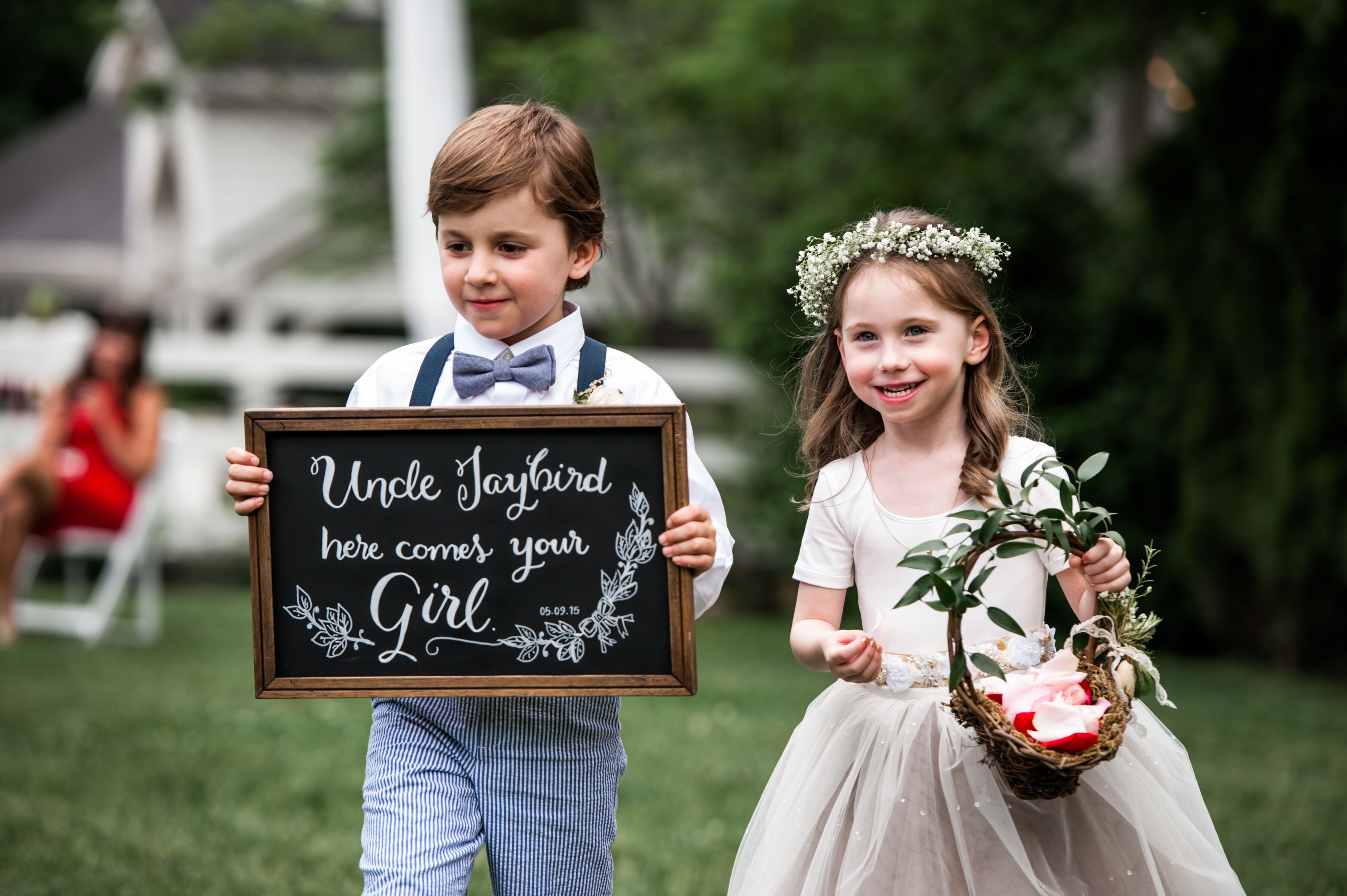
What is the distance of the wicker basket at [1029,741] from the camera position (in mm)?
2102

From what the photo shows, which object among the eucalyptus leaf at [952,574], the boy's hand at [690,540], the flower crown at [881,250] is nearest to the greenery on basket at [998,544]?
the eucalyptus leaf at [952,574]

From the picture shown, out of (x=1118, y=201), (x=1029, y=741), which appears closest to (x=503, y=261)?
(x=1029, y=741)

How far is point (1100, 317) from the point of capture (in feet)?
30.5

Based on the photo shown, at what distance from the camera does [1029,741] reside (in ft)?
6.95

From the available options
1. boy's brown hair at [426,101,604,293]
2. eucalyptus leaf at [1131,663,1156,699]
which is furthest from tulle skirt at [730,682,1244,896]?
boy's brown hair at [426,101,604,293]

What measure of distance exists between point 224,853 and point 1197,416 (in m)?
6.44

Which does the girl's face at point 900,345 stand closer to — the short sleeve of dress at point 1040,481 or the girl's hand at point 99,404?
the short sleeve of dress at point 1040,481

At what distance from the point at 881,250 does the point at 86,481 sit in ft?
23.9

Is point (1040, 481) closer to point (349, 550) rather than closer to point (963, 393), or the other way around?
point (963, 393)

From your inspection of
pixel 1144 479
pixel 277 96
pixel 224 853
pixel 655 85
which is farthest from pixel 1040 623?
pixel 277 96

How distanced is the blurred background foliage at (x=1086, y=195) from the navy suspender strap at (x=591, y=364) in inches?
140

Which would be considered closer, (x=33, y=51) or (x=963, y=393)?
(x=963, y=393)

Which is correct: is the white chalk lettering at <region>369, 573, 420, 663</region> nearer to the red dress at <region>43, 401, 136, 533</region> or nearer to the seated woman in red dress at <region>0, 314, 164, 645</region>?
the seated woman in red dress at <region>0, 314, 164, 645</region>

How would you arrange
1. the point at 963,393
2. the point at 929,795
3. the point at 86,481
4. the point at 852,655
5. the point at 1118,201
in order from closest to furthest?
the point at 852,655 → the point at 929,795 → the point at 963,393 → the point at 86,481 → the point at 1118,201
